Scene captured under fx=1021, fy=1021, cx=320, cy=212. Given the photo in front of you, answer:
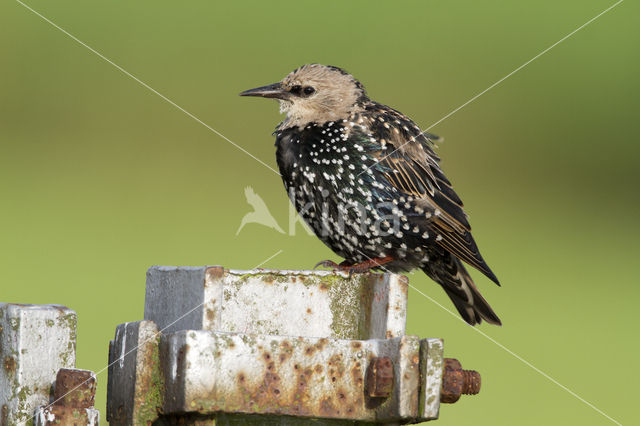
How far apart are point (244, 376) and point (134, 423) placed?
0.32m

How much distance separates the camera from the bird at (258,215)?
16.8ft

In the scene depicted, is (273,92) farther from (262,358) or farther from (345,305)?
(262,358)

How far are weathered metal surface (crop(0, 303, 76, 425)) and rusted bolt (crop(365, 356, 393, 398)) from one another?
2.30ft

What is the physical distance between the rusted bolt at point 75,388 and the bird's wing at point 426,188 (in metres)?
2.37

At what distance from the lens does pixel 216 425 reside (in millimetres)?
2391

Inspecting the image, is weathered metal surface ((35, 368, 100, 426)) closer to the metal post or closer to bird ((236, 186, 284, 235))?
the metal post

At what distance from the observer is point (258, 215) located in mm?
5199

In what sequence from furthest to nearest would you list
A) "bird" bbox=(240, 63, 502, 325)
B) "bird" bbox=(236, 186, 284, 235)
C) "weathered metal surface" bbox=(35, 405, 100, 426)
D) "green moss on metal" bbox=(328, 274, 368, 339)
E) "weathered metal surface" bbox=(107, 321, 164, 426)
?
1. "bird" bbox=(236, 186, 284, 235)
2. "bird" bbox=(240, 63, 502, 325)
3. "green moss on metal" bbox=(328, 274, 368, 339)
4. "weathered metal surface" bbox=(107, 321, 164, 426)
5. "weathered metal surface" bbox=(35, 405, 100, 426)

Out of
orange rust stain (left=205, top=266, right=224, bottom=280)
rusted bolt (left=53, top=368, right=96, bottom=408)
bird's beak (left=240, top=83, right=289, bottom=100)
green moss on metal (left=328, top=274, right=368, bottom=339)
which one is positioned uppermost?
bird's beak (left=240, top=83, right=289, bottom=100)

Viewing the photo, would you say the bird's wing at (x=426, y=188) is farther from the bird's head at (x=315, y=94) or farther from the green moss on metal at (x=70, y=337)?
the green moss on metal at (x=70, y=337)

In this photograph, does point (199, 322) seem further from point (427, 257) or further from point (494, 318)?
point (494, 318)

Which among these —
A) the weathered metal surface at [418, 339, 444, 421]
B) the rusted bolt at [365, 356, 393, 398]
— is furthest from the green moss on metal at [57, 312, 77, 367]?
the weathered metal surface at [418, 339, 444, 421]

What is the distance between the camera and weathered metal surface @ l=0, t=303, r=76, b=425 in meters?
2.21

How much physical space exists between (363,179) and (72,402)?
2.35 m
